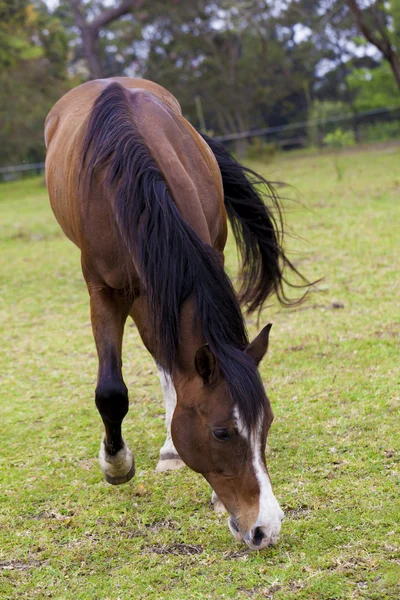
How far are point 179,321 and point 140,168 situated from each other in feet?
2.16

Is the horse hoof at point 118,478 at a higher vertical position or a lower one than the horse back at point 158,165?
lower

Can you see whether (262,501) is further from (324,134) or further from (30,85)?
(30,85)

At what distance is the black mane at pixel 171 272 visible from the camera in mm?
2332

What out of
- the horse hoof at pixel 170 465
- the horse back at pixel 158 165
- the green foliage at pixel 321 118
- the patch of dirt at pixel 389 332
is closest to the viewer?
the horse back at pixel 158 165

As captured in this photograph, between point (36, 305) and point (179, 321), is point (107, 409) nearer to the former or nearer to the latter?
point (179, 321)

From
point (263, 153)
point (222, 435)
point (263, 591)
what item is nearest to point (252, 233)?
point (222, 435)

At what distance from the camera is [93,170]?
300cm

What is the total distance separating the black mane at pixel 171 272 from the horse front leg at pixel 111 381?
42cm

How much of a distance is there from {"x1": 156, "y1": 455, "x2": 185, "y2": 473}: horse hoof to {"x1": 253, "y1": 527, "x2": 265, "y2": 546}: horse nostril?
109 centimetres

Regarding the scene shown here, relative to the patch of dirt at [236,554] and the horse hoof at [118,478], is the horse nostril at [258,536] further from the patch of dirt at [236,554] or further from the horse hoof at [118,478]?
the horse hoof at [118,478]

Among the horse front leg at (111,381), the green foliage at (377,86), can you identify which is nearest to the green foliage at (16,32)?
the green foliage at (377,86)

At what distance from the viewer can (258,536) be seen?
226cm

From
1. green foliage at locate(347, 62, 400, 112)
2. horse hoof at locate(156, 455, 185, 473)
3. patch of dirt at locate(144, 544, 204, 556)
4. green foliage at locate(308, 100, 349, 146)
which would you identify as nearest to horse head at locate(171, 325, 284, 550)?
patch of dirt at locate(144, 544, 204, 556)

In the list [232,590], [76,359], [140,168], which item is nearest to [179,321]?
[140,168]
